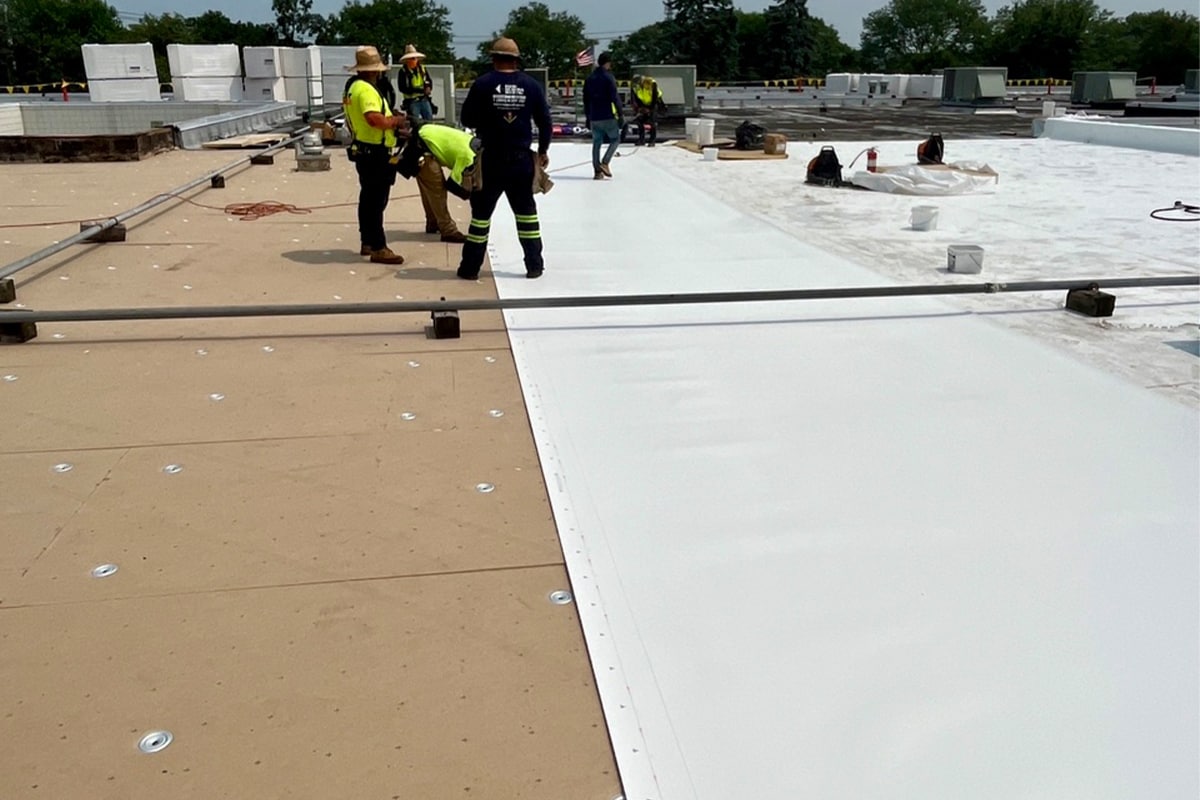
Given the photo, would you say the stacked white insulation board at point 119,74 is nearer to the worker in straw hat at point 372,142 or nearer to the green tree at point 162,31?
the worker in straw hat at point 372,142

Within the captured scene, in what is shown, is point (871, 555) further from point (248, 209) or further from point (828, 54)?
point (828, 54)

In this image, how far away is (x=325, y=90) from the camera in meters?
26.4

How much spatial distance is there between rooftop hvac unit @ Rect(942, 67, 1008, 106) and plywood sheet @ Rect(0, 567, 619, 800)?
28.7 metres

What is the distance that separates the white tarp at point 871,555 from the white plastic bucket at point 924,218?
3017 mm

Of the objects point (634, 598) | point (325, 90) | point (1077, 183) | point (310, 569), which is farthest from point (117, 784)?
point (325, 90)

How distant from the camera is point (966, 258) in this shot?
6207 millimetres

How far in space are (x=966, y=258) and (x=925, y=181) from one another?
436 centimetres

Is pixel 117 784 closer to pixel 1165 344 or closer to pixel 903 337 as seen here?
pixel 903 337

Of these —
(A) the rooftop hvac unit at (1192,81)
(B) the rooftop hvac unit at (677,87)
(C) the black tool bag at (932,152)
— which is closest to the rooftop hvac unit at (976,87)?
(A) the rooftop hvac unit at (1192,81)

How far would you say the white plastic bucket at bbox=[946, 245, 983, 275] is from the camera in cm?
618

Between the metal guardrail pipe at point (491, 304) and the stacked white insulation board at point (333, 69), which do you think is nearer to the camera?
the metal guardrail pipe at point (491, 304)

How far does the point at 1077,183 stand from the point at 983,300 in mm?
6597

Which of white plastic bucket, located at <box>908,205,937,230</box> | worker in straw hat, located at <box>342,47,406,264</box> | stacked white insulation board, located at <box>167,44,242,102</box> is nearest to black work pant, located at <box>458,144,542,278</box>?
worker in straw hat, located at <box>342,47,406,264</box>

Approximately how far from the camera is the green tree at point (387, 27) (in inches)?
3346
